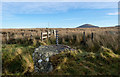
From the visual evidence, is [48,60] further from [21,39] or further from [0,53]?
[21,39]

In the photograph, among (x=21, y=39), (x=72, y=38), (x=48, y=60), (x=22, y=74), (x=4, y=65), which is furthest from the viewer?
(x=21, y=39)

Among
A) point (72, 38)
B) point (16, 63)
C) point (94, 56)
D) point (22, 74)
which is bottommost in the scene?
point (22, 74)

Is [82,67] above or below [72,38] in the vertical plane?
below

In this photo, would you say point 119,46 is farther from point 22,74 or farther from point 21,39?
point 21,39

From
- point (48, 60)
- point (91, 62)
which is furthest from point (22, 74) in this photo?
point (91, 62)

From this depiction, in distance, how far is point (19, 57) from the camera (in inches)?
316

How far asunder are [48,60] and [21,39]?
8949 mm

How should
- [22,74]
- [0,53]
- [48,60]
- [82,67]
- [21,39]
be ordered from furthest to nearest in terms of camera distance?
[21,39]
[0,53]
[48,60]
[22,74]
[82,67]

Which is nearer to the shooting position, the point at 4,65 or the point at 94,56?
the point at 94,56

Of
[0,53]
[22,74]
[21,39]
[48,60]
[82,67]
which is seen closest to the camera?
[82,67]

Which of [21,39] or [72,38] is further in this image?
[21,39]

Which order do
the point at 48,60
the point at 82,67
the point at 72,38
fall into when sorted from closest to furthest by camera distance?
the point at 82,67
the point at 48,60
the point at 72,38

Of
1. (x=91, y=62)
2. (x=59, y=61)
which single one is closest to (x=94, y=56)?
(x=91, y=62)

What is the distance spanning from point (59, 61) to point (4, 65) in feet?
14.2
